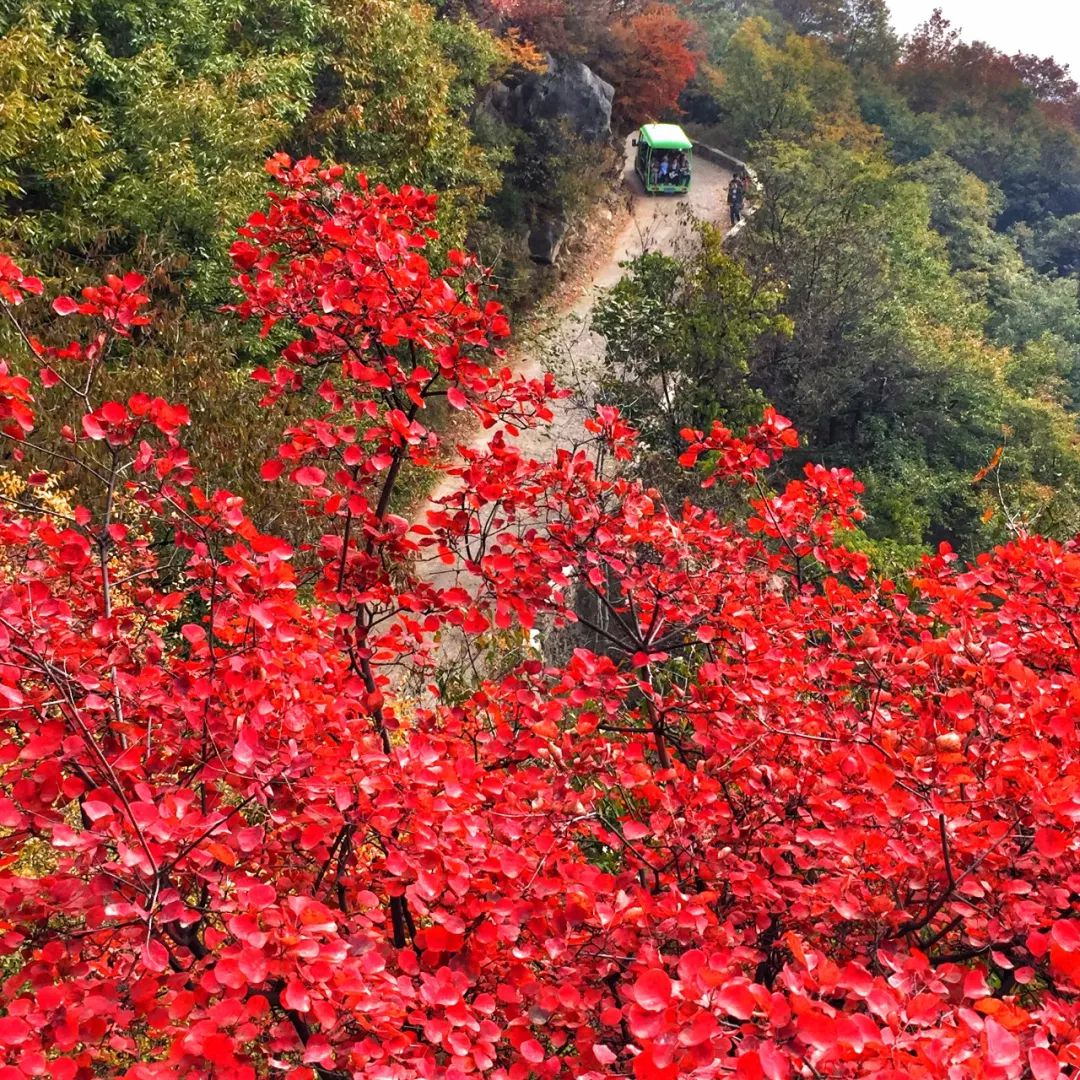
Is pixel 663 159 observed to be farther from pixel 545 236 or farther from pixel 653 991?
pixel 653 991

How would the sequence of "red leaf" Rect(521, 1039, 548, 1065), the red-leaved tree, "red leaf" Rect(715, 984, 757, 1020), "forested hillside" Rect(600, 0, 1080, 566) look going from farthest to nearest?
the red-leaved tree, "forested hillside" Rect(600, 0, 1080, 566), "red leaf" Rect(521, 1039, 548, 1065), "red leaf" Rect(715, 984, 757, 1020)

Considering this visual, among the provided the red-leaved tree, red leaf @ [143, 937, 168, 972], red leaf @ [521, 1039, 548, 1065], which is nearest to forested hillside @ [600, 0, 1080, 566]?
the red-leaved tree

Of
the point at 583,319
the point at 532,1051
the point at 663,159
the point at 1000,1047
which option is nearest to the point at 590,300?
the point at 583,319

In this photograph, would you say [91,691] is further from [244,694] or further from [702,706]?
[702,706]

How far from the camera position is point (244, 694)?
8.64 ft

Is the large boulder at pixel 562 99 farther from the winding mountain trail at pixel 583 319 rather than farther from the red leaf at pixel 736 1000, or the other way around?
the red leaf at pixel 736 1000

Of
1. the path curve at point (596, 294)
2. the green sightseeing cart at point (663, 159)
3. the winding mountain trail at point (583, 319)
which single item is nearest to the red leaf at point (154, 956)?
the winding mountain trail at point (583, 319)

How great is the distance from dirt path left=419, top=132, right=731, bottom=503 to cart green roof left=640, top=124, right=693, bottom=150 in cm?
135

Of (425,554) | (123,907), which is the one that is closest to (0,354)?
(425,554)

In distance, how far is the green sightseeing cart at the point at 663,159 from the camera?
76.5ft

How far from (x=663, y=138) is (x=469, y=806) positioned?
78.8 feet

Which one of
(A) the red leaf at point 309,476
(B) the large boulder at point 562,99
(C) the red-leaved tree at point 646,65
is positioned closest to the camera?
(A) the red leaf at point 309,476

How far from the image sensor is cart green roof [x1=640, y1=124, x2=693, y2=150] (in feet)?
76.1

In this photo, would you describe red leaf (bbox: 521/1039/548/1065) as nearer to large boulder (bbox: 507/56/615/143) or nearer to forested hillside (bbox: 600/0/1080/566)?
forested hillside (bbox: 600/0/1080/566)
